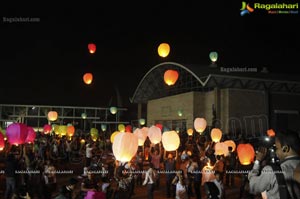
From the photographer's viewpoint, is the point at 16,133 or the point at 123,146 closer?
the point at 123,146

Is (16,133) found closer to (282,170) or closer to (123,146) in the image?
(123,146)

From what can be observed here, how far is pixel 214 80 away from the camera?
2194cm

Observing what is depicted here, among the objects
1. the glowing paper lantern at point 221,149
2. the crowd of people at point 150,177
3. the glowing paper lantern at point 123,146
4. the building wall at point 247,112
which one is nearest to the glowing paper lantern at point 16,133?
the crowd of people at point 150,177

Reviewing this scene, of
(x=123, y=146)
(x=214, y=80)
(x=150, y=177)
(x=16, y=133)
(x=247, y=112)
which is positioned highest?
(x=214, y=80)

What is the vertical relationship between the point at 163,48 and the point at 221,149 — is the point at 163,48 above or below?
above

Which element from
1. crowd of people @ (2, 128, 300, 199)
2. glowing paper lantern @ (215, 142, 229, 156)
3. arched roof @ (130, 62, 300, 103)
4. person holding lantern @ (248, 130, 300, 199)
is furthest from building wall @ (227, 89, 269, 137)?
person holding lantern @ (248, 130, 300, 199)

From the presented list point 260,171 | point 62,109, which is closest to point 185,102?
point 62,109

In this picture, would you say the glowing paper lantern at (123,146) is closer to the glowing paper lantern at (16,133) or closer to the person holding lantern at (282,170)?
the glowing paper lantern at (16,133)

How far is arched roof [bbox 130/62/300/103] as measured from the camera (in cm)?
2177

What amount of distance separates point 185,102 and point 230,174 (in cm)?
1360

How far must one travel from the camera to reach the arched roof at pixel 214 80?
2177cm

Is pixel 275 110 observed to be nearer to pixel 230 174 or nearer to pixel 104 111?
pixel 230 174

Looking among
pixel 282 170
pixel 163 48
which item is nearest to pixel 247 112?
pixel 163 48

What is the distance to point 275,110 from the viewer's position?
22.0 m
